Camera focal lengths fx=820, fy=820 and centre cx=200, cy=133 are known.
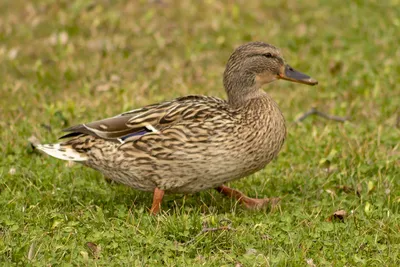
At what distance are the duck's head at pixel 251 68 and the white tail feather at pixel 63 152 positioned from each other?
1.29 meters

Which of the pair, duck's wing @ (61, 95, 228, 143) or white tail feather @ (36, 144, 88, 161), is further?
white tail feather @ (36, 144, 88, 161)

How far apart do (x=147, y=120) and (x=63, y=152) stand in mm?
730

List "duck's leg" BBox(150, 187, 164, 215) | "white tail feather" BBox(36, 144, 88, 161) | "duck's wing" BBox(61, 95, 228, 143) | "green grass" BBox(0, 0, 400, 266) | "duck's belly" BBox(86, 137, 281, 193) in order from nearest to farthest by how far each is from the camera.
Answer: "green grass" BBox(0, 0, 400, 266) < "duck's belly" BBox(86, 137, 281, 193) < "duck's leg" BBox(150, 187, 164, 215) < "duck's wing" BBox(61, 95, 228, 143) < "white tail feather" BBox(36, 144, 88, 161)

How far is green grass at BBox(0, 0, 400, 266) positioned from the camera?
17.6ft

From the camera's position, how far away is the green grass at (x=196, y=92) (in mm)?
5379

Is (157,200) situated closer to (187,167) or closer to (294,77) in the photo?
(187,167)

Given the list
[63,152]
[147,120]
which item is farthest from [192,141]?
[63,152]

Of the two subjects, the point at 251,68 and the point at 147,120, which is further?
the point at 251,68

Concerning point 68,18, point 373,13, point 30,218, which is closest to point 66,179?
point 30,218

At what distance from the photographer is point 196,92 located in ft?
30.0

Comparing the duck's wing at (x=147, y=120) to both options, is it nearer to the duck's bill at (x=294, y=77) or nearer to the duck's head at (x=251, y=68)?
the duck's head at (x=251, y=68)

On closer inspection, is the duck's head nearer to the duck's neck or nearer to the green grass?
the duck's neck

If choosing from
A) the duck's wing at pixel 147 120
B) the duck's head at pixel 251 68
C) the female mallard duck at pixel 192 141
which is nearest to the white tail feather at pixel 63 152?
the female mallard duck at pixel 192 141

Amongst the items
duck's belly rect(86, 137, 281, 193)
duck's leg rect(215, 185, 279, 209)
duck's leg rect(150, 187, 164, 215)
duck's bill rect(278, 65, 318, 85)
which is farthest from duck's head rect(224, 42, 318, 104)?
duck's leg rect(150, 187, 164, 215)
